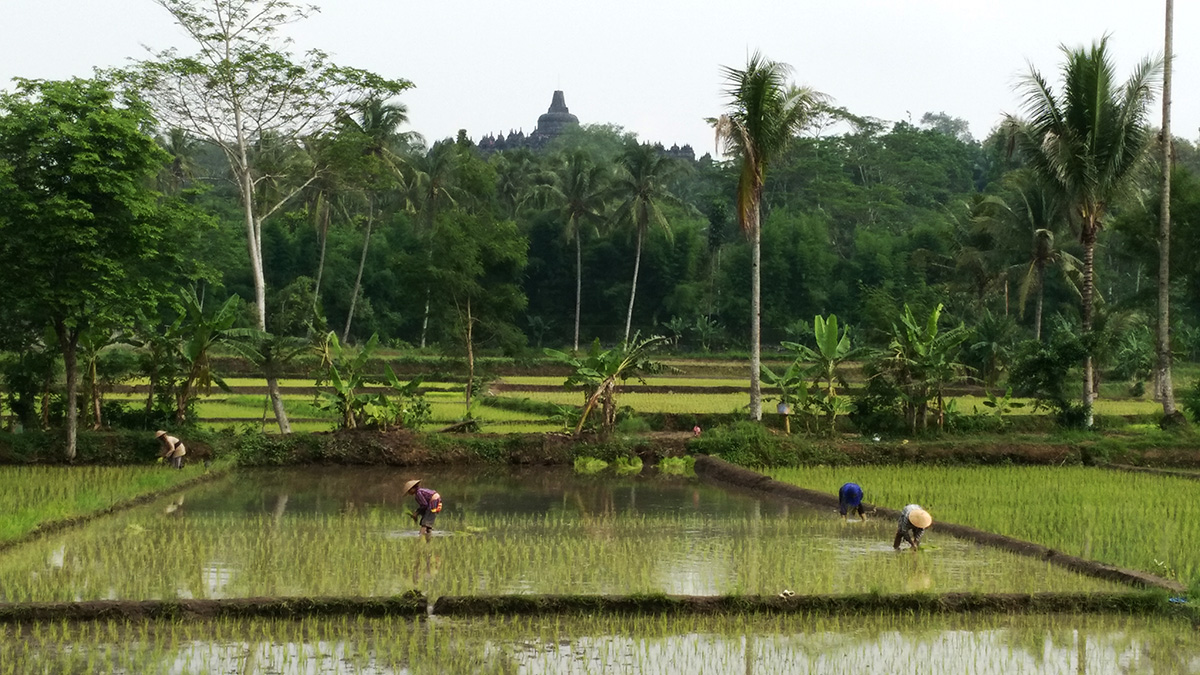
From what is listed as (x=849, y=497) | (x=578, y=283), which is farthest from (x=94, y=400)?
(x=578, y=283)

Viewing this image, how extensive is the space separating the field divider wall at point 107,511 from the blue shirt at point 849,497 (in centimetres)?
826

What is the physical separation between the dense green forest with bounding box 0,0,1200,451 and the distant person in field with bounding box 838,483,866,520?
9.74 meters

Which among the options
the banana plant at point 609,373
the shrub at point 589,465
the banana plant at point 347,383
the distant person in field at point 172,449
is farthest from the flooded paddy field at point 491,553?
the banana plant at point 609,373

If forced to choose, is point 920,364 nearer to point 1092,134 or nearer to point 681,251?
point 1092,134

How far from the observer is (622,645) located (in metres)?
9.20

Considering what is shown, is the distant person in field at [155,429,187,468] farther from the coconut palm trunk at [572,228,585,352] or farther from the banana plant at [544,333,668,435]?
the coconut palm trunk at [572,228,585,352]

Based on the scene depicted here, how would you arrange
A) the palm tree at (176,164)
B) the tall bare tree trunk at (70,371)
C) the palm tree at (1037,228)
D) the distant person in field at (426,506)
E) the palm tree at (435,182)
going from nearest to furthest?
the distant person in field at (426,506), the tall bare tree trunk at (70,371), the palm tree at (1037,228), the palm tree at (176,164), the palm tree at (435,182)

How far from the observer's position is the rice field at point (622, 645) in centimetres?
852

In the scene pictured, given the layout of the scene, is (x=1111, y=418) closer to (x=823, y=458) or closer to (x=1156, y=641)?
(x=823, y=458)

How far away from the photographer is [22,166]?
18.9 metres

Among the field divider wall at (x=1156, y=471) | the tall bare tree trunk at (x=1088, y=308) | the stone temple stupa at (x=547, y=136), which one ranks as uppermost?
the stone temple stupa at (x=547, y=136)

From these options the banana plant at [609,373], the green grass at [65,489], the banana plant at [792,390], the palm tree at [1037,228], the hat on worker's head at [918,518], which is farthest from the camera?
the palm tree at [1037,228]

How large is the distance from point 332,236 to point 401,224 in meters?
3.00

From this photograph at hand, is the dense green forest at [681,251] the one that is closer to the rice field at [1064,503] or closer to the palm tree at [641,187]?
the palm tree at [641,187]
